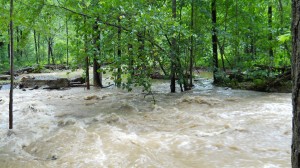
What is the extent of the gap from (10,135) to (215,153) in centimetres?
418

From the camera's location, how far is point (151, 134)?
6.13 m

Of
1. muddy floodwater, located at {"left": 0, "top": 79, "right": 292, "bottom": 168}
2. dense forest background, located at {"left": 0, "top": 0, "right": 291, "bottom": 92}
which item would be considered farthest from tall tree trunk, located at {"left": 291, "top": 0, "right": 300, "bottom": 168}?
dense forest background, located at {"left": 0, "top": 0, "right": 291, "bottom": 92}

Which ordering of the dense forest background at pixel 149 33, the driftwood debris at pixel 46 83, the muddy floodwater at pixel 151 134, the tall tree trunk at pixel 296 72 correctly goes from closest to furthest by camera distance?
the tall tree trunk at pixel 296 72
the muddy floodwater at pixel 151 134
the dense forest background at pixel 149 33
the driftwood debris at pixel 46 83

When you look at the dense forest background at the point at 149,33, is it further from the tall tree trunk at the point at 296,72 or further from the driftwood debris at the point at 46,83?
the tall tree trunk at the point at 296,72

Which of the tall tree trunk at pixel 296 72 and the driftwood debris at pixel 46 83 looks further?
the driftwood debris at pixel 46 83

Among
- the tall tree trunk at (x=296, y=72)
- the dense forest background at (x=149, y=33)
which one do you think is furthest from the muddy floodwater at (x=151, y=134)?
the tall tree trunk at (x=296, y=72)

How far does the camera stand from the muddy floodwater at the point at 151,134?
468 cm

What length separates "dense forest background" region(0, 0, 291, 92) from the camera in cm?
868

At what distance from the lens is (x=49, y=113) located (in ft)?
28.1

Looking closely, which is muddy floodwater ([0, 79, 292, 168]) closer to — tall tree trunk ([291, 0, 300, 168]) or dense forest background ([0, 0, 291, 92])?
dense forest background ([0, 0, 291, 92])

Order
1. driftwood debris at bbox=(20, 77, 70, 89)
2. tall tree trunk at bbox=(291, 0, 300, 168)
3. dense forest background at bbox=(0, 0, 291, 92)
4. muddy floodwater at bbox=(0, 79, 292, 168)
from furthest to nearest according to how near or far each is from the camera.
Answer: driftwood debris at bbox=(20, 77, 70, 89) < dense forest background at bbox=(0, 0, 291, 92) < muddy floodwater at bbox=(0, 79, 292, 168) < tall tree trunk at bbox=(291, 0, 300, 168)

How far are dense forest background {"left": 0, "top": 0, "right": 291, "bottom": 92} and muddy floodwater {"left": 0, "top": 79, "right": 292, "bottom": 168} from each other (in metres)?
1.69

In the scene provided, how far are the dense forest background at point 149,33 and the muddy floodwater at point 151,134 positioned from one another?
66.6 inches

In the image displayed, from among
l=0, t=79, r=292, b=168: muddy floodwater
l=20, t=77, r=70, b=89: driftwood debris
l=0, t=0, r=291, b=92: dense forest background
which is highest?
l=0, t=0, r=291, b=92: dense forest background
